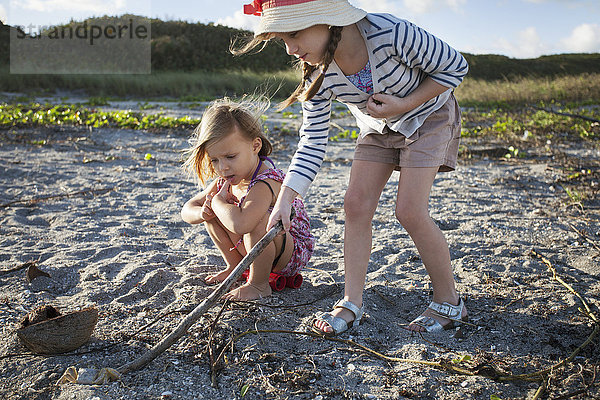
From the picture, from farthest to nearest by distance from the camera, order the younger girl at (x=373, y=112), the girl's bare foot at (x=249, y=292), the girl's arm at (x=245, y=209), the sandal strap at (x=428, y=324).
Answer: the girl's bare foot at (x=249, y=292)
the girl's arm at (x=245, y=209)
the sandal strap at (x=428, y=324)
the younger girl at (x=373, y=112)

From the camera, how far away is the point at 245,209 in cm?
246

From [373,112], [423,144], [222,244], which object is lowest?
[222,244]

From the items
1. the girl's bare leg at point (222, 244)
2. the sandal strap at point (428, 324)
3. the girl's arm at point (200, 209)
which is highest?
the girl's arm at point (200, 209)

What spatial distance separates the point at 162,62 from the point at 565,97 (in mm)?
20254

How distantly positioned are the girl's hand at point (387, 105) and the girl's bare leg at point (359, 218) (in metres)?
0.31

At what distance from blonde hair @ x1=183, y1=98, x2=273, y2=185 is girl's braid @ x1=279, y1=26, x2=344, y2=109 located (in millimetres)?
369

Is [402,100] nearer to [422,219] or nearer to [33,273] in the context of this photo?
[422,219]

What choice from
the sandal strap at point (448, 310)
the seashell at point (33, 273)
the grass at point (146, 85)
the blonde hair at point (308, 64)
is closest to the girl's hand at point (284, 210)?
the blonde hair at point (308, 64)

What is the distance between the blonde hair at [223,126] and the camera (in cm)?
253

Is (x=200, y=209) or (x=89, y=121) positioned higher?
(x=89, y=121)

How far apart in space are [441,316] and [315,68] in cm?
130

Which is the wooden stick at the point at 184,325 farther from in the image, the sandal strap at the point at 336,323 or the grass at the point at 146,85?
the grass at the point at 146,85

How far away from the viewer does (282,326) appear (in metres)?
2.32

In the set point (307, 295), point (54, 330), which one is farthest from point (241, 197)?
point (54, 330)
